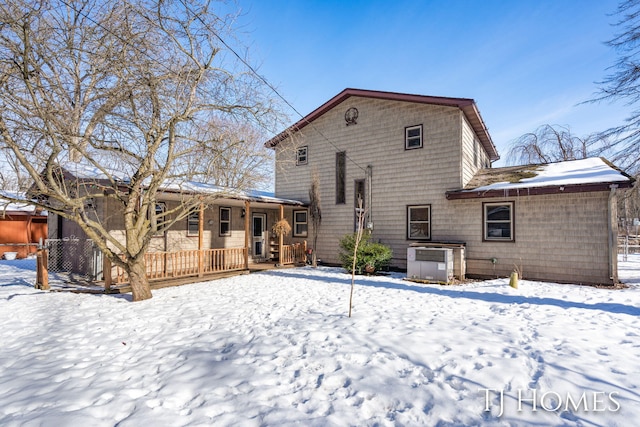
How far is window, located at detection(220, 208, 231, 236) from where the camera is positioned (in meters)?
12.8

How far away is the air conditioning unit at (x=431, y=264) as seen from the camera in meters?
9.46

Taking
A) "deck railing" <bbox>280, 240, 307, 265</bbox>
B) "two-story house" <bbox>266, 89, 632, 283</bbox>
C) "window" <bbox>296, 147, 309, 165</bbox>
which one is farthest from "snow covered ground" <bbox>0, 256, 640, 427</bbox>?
"window" <bbox>296, 147, 309, 165</bbox>

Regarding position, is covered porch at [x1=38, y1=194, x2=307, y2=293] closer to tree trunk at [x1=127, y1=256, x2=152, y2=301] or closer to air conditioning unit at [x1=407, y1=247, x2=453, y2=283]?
tree trunk at [x1=127, y1=256, x2=152, y2=301]

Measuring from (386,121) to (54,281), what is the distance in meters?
12.3

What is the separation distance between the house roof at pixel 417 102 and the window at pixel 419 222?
3601mm

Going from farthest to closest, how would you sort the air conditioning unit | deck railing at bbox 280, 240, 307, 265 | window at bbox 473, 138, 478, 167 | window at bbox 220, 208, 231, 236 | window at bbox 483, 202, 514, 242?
deck railing at bbox 280, 240, 307, 265
window at bbox 220, 208, 231, 236
window at bbox 473, 138, 478, 167
window at bbox 483, 202, 514, 242
the air conditioning unit

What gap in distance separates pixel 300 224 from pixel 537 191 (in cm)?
914

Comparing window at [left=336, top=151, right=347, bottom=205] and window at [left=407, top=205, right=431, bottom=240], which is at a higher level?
window at [left=336, top=151, right=347, bottom=205]

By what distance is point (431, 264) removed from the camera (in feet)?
31.8

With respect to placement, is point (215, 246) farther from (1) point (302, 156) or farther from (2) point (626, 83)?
(2) point (626, 83)

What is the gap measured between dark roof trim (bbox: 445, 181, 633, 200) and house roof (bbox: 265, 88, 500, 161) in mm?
2964

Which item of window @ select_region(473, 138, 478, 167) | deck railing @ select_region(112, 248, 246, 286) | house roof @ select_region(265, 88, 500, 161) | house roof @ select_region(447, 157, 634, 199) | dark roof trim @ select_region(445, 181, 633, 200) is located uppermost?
house roof @ select_region(265, 88, 500, 161)

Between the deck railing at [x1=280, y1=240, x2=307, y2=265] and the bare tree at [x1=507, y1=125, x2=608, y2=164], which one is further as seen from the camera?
the bare tree at [x1=507, y1=125, x2=608, y2=164]

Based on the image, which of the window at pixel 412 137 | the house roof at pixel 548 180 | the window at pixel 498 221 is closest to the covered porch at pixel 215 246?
the window at pixel 412 137
